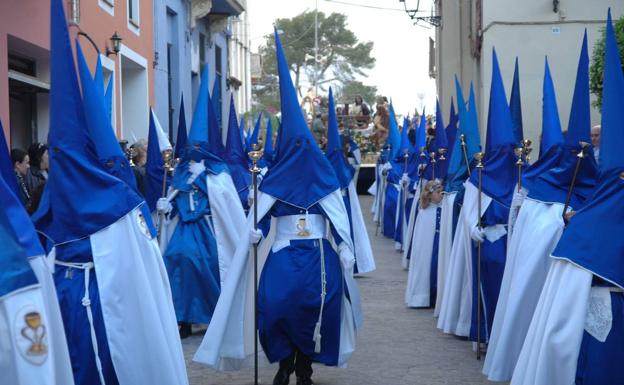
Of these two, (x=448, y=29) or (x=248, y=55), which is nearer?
(x=448, y=29)

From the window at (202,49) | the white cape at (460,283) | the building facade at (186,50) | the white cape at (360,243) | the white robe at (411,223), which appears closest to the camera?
the white cape at (360,243)

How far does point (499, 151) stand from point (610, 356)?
12.7 feet

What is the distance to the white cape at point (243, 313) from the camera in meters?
7.76

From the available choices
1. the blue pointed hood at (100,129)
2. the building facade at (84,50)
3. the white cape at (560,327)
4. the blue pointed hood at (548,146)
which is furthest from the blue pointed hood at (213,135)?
the white cape at (560,327)

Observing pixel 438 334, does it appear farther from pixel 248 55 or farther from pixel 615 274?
pixel 248 55

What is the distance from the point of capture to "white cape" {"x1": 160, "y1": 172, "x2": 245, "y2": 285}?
1033 cm

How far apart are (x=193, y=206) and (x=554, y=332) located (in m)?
5.48

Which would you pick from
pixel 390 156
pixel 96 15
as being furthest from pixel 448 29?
pixel 96 15

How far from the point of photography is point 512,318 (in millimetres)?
7258

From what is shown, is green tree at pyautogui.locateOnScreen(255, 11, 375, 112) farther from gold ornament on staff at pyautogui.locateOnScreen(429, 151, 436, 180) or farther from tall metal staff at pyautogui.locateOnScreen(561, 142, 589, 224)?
tall metal staff at pyautogui.locateOnScreen(561, 142, 589, 224)

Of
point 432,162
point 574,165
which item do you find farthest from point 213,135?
point 574,165

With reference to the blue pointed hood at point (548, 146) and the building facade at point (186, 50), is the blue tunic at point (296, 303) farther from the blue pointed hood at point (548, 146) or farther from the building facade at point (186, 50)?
the building facade at point (186, 50)

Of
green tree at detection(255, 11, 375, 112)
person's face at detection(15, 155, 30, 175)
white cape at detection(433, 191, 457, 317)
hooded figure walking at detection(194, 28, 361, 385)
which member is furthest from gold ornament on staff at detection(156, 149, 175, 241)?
green tree at detection(255, 11, 375, 112)

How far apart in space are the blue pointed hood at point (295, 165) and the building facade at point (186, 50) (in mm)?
13616
